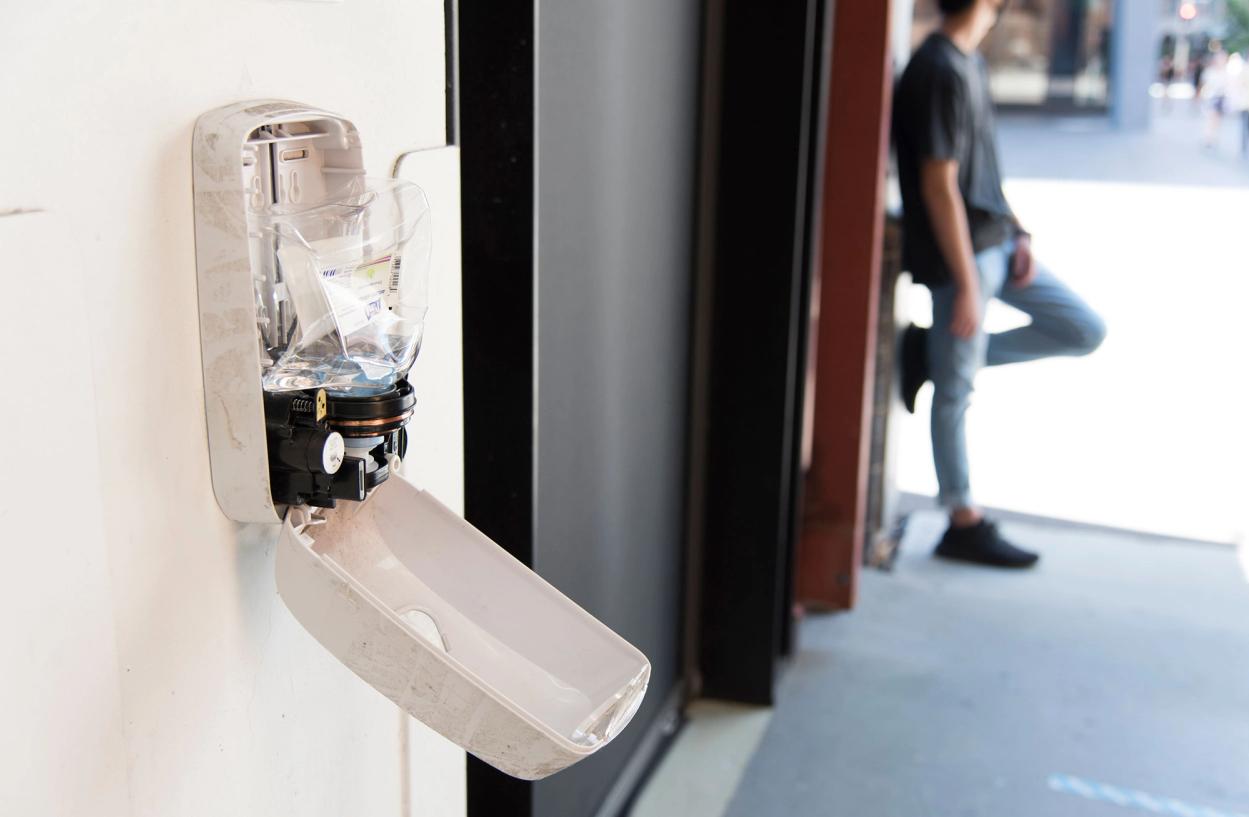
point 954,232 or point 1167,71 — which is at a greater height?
point 1167,71

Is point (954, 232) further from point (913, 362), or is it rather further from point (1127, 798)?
point (1127, 798)

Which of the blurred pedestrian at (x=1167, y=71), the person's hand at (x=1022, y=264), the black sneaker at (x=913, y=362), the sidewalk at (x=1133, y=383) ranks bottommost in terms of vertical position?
the sidewalk at (x=1133, y=383)

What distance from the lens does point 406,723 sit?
110cm

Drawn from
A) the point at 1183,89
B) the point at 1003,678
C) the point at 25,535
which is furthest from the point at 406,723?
the point at 1183,89

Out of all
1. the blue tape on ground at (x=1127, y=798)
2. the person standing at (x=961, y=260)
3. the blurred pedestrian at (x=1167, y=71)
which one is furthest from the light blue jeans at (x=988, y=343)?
the blurred pedestrian at (x=1167, y=71)

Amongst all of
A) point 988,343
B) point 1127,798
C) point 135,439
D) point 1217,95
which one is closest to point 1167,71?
point 1217,95

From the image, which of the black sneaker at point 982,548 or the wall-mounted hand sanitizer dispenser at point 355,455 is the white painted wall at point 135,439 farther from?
the black sneaker at point 982,548

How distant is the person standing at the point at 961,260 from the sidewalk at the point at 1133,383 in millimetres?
590

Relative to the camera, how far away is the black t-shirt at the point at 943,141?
2.84m

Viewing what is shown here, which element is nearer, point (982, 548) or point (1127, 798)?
point (1127, 798)

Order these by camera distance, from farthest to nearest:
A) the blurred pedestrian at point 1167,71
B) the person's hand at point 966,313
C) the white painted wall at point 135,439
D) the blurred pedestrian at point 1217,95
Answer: the blurred pedestrian at point 1167,71
the blurred pedestrian at point 1217,95
the person's hand at point 966,313
the white painted wall at point 135,439

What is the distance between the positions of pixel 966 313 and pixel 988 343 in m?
0.39

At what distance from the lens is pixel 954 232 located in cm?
290

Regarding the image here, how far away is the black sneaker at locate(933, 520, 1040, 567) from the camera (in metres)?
3.23
